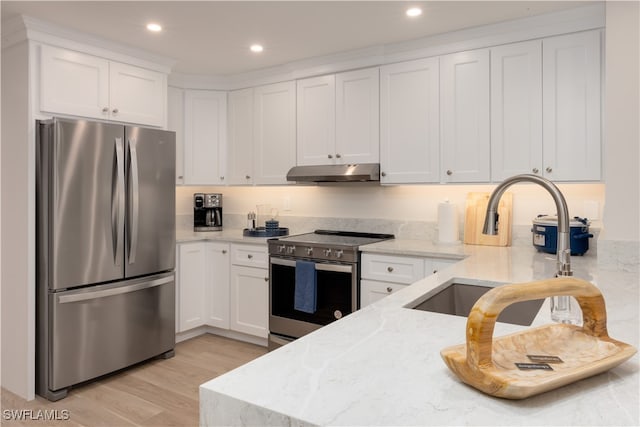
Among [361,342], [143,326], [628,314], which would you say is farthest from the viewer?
[143,326]

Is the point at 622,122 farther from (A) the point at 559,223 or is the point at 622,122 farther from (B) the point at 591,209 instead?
(A) the point at 559,223

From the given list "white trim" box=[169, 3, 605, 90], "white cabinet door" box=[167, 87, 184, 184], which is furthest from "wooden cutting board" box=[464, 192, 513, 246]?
"white cabinet door" box=[167, 87, 184, 184]

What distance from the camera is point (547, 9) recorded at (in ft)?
8.82

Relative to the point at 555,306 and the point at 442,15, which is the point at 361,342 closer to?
the point at 555,306

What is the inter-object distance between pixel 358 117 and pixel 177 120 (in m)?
1.76

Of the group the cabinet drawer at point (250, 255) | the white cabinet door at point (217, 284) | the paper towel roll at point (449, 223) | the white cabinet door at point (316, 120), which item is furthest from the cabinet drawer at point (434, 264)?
the white cabinet door at point (217, 284)

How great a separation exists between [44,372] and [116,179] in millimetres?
1310

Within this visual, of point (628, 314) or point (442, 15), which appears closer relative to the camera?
point (628, 314)

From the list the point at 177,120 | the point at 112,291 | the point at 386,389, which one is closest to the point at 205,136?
the point at 177,120

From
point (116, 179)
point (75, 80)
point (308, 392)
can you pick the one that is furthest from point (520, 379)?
point (75, 80)

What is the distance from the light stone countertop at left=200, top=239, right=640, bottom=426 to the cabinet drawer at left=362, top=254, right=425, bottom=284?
165 centimetres

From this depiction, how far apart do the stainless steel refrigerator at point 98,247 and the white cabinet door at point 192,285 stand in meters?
0.37

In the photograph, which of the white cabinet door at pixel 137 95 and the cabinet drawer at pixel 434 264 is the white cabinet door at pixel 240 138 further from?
the cabinet drawer at pixel 434 264

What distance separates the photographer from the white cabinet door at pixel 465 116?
3.00 metres
